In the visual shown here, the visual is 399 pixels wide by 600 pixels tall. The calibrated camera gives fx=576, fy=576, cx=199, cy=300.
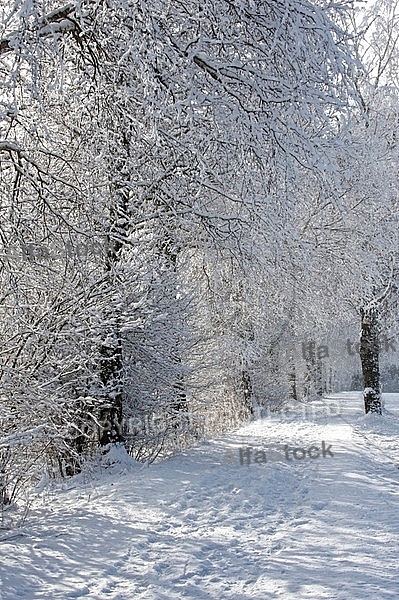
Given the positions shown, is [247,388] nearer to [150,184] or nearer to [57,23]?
[150,184]

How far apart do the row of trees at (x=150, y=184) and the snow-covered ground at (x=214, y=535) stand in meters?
0.96

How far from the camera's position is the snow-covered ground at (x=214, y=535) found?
14.1 feet

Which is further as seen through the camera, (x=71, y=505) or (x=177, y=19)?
(x=71, y=505)

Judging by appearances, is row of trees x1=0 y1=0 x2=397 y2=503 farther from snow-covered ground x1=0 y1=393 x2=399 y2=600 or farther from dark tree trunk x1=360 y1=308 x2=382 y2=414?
dark tree trunk x1=360 y1=308 x2=382 y2=414

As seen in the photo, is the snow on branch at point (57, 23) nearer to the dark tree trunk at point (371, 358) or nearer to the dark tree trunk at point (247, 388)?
the dark tree trunk at point (371, 358)

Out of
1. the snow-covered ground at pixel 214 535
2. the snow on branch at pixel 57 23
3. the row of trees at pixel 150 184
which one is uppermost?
the snow on branch at pixel 57 23

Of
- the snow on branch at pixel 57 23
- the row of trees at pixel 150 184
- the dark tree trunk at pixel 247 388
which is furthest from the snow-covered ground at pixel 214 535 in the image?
the dark tree trunk at pixel 247 388

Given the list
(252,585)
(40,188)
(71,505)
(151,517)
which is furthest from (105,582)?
(40,188)

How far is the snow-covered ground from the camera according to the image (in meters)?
4.30

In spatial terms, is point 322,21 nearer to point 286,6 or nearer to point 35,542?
point 286,6

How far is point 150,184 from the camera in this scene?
24.7 feet

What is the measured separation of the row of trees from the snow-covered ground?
3.15ft

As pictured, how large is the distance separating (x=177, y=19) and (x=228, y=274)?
17.5ft

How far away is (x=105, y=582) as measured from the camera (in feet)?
14.5
